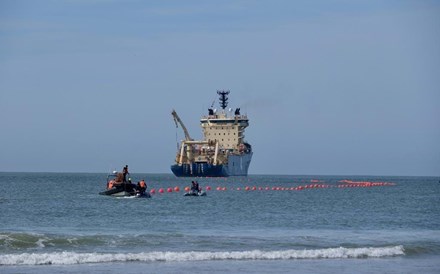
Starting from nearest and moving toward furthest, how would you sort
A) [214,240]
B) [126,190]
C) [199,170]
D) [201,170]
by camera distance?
[214,240] < [126,190] < [201,170] < [199,170]

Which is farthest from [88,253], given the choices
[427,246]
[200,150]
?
[200,150]

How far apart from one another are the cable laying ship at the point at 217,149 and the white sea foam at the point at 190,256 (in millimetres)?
125593

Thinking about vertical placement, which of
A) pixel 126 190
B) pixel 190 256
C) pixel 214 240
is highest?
pixel 126 190

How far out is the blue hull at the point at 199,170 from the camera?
156m

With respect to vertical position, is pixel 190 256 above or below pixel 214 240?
below

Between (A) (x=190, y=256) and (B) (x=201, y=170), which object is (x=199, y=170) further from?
(A) (x=190, y=256)

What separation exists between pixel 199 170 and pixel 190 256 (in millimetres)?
127918

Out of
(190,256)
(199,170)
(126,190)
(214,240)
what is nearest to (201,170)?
(199,170)

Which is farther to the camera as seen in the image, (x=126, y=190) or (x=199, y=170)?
(x=199, y=170)

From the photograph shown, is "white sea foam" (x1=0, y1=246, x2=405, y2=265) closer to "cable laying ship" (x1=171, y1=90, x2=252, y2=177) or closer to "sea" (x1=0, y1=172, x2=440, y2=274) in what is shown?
"sea" (x1=0, y1=172, x2=440, y2=274)

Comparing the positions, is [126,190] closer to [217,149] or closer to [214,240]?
[214,240]

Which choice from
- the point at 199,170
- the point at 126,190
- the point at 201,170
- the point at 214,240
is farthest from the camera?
the point at 199,170

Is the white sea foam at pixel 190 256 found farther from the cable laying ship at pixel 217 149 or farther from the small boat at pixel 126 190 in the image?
the cable laying ship at pixel 217 149

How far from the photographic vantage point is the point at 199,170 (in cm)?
15612
